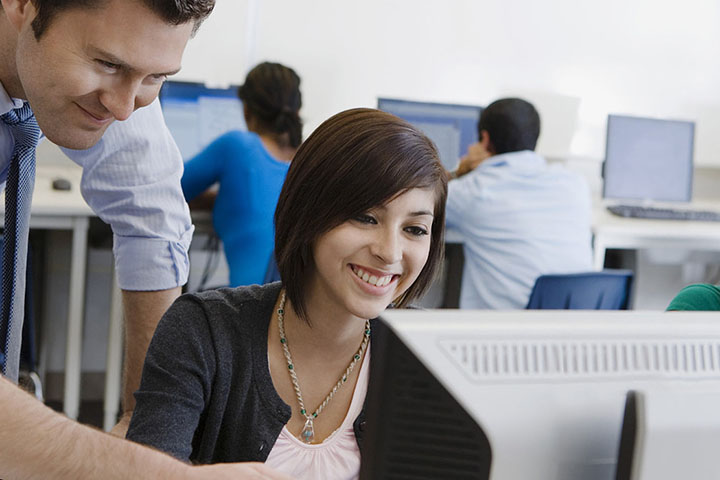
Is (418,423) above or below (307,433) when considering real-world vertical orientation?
above

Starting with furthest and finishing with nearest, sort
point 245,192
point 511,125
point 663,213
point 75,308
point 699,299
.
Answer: point 663,213
point 511,125
point 75,308
point 245,192
point 699,299

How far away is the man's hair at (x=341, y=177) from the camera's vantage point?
3.94 feet

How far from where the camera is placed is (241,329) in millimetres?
1204

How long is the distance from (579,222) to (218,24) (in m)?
1.82

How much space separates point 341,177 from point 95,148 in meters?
0.36

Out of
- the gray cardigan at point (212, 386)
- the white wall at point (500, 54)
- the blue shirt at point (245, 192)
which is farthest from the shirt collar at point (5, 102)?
the white wall at point (500, 54)

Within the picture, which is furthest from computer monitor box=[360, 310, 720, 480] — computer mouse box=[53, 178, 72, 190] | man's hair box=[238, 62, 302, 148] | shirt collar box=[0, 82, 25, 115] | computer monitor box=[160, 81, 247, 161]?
computer monitor box=[160, 81, 247, 161]

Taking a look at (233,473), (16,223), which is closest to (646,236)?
(16,223)

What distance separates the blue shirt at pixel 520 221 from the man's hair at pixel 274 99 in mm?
607

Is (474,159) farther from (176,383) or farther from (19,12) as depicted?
(19,12)

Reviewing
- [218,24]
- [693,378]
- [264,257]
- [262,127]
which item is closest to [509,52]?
[218,24]

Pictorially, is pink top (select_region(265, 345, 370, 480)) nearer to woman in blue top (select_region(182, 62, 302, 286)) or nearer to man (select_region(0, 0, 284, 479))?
man (select_region(0, 0, 284, 479))

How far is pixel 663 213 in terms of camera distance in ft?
11.8

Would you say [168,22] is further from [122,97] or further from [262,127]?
[262,127]
